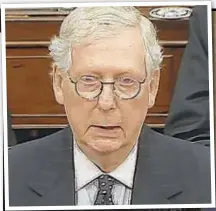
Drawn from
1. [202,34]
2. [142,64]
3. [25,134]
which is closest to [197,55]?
[202,34]

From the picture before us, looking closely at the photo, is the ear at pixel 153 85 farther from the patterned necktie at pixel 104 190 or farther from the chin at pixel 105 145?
the patterned necktie at pixel 104 190

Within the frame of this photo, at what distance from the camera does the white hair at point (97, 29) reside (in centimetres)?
156

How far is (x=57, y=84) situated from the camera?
157 centimetres

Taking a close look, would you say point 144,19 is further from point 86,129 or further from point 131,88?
point 86,129

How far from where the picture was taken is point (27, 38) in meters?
1.57

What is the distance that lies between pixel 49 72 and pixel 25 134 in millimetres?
206

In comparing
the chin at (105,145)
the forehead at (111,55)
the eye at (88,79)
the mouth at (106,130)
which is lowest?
the chin at (105,145)

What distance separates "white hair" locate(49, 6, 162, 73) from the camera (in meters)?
1.56

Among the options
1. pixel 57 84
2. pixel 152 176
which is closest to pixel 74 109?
pixel 57 84

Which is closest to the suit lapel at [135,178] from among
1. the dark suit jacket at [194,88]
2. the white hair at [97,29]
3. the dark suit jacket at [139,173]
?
the dark suit jacket at [139,173]

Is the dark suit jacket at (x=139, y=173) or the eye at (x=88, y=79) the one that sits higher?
the eye at (x=88, y=79)

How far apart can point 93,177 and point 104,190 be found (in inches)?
2.1

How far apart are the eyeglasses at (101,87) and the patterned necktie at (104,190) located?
0.84ft

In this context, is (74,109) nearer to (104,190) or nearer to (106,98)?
(106,98)
